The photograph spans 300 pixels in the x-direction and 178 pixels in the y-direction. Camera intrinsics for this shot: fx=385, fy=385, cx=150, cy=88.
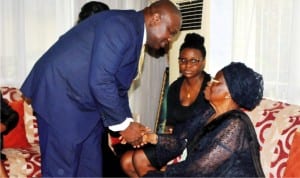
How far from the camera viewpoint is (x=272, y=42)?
265 cm

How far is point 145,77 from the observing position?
13.0 feet

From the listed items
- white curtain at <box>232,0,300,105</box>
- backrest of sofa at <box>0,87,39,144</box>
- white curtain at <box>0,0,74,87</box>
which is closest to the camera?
white curtain at <box>232,0,300,105</box>

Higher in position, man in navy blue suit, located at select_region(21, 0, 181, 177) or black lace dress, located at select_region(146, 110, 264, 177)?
man in navy blue suit, located at select_region(21, 0, 181, 177)

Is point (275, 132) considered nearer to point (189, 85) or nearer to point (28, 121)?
point (189, 85)

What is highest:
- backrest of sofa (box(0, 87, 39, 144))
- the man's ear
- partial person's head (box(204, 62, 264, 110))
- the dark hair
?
the man's ear

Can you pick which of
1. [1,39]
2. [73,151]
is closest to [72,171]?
[73,151]

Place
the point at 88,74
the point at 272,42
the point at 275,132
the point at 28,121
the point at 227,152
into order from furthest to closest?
1. the point at 28,121
2. the point at 272,42
3. the point at 275,132
4. the point at 88,74
5. the point at 227,152

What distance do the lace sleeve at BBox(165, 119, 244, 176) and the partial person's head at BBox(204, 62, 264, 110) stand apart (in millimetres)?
158

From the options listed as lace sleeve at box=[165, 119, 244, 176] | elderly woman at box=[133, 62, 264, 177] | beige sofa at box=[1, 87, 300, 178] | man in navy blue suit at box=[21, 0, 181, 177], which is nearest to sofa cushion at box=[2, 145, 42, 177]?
man in navy blue suit at box=[21, 0, 181, 177]

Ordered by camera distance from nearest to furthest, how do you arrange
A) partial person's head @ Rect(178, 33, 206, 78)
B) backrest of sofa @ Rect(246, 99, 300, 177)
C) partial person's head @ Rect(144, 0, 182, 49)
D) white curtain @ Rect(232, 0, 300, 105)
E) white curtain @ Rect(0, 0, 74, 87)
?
partial person's head @ Rect(144, 0, 182, 49) < backrest of sofa @ Rect(246, 99, 300, 177) < white curtain @ Rect(232, 0, 300, 105) < partial person's head @ Rect(178, 33, 206, 78) < white curtain @ Rect(0, 0, 74, 87)

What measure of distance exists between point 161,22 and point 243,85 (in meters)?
0.48

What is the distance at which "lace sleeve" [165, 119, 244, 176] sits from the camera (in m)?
1.65

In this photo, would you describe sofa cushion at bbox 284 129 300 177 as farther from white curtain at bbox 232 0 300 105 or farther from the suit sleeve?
the suit sleeve

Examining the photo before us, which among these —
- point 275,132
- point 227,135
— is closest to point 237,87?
point 227,135
